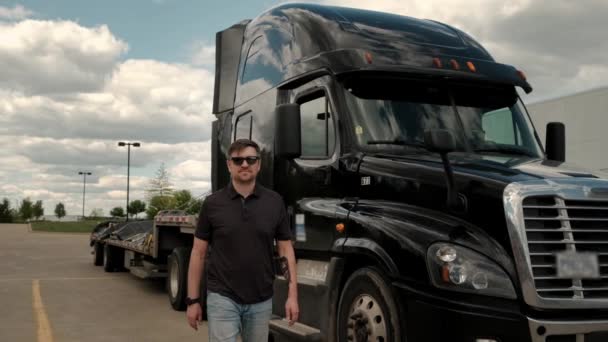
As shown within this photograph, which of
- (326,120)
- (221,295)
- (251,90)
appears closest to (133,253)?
(251,90)

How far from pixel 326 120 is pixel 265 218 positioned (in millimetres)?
2104

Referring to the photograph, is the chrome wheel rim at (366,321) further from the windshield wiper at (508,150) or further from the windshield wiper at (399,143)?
the windshield wiper at (508,150)

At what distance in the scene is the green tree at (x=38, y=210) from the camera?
347 ft

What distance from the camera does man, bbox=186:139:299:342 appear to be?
13.6ft

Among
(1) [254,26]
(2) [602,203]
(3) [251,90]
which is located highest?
(1) [254,26]

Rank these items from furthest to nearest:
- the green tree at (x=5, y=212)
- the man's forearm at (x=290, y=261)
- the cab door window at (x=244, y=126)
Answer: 1. the green tree at (x=5, y=212)
2. the cab door window at (x=244, y=126)
3. the man's forearm at (x=290, y=261)

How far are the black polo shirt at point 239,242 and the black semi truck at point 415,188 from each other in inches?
41.4

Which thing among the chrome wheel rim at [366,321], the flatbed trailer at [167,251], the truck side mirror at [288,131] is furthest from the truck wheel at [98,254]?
the chrome wheel rim at [366,321]

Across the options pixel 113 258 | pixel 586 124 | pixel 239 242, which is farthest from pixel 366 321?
pixel 586 124

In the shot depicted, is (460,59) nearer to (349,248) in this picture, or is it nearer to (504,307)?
(349,248)

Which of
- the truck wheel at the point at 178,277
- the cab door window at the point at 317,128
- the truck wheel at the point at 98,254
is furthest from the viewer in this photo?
the truck wheel at the point at 98,254

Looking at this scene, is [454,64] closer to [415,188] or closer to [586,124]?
[415,188]

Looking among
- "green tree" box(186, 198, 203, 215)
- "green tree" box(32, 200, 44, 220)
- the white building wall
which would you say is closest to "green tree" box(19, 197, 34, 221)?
"green tree" box(32, 200, 44, 220)

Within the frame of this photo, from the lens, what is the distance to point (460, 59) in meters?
6.40
